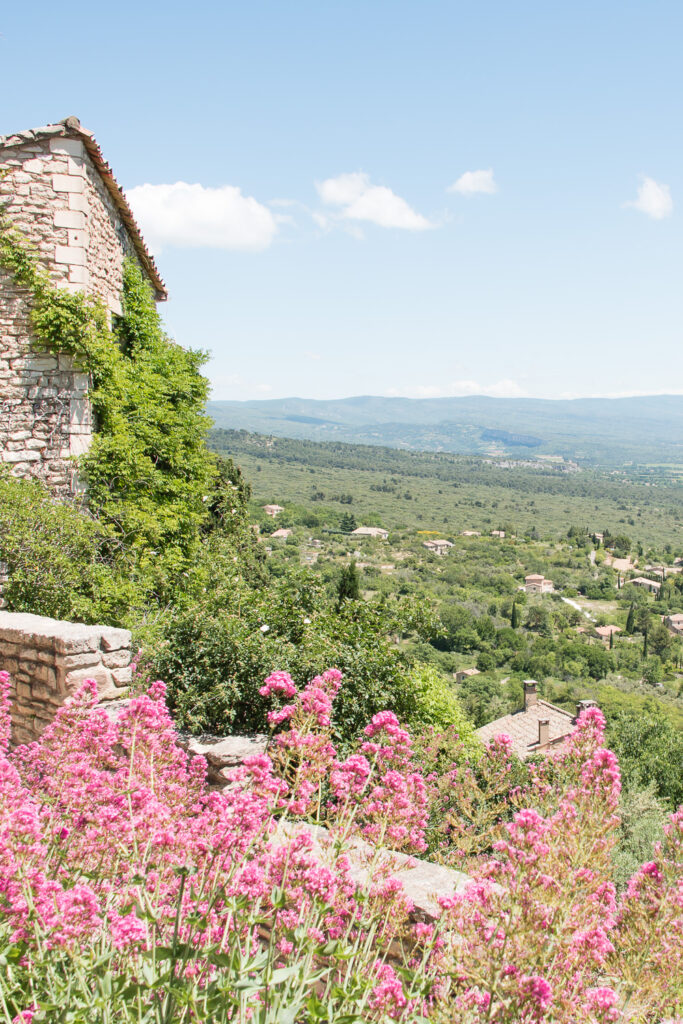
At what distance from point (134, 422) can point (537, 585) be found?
63205 mm

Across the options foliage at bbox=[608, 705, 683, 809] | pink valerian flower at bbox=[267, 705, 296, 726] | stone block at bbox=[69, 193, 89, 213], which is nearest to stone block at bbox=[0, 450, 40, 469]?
stone block at bbox=[69, 193, 89, 213]

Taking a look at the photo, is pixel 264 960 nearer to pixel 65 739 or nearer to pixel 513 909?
pixel 513 909

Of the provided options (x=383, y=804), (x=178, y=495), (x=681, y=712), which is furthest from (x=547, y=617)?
(x=383, y=804)

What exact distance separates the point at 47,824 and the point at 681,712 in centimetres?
3302

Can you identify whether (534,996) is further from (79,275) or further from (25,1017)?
(79,275)

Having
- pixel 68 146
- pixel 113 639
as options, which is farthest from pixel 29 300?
pixel 113 639

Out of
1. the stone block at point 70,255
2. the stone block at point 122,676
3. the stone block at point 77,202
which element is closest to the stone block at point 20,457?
the stone block at point 70,255

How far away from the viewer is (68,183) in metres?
7.00

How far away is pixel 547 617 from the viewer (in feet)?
176

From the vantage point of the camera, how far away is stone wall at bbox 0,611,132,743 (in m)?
4.10

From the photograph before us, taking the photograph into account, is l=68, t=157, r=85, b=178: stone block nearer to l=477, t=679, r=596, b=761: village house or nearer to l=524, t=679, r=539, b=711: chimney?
l=477, t=679, r=596, b=761: village house

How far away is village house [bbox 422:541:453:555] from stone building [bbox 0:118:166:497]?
68.8 metres

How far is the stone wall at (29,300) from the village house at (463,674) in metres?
35.0

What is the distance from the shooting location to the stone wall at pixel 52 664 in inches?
161
